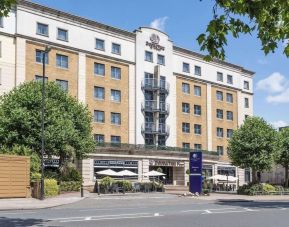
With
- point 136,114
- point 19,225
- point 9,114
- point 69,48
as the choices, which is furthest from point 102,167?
point 19,225

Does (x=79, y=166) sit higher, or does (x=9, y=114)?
(x=9, y=114)

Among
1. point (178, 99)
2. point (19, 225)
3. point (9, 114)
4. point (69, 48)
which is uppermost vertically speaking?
point (69, 48)

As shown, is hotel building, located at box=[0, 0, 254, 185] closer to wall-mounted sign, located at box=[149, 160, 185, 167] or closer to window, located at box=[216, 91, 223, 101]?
window, located at box=[216, 91, 223, 101]

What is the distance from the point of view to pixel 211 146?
2810 inches

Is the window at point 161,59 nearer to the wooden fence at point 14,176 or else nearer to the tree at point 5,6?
the wooden fence at point 14,176

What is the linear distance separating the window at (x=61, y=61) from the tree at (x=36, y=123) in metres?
12.4

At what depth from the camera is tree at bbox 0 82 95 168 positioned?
126 ft

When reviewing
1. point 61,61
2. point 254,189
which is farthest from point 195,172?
point 61,61

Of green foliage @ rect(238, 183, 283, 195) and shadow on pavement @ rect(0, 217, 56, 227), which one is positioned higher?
shadow on pavement @ rect(0, 217, 56, 227)

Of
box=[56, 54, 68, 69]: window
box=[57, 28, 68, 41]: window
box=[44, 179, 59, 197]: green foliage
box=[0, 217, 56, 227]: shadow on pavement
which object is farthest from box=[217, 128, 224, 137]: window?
box=[0, 217, 56, 227]: shadow on pavement

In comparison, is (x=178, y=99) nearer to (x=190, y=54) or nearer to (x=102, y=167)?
(x=190, y=54)

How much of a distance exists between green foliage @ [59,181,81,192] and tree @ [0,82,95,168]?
2191 millimetres

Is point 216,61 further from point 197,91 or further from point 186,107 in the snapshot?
point 186,107

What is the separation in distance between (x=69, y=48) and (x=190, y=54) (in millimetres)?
20238
